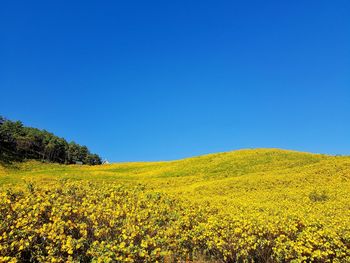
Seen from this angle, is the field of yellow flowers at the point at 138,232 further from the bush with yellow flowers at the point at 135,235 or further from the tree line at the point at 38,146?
the tree line at the point at 38,146

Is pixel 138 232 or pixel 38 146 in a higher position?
pixel 38 146

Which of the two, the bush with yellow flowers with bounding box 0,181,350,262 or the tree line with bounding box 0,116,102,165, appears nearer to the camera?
the bush with yellow flowers with bounding box 0,181,350,262

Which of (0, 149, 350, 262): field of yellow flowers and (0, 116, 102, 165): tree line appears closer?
(0, 149, 350, 262): field of yellow flowers

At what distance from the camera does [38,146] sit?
106 meters

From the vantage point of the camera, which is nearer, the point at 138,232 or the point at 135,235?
the point at 135,235

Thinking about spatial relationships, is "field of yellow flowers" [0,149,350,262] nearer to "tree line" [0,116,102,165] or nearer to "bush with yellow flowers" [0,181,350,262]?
"bush with yellow flowers" [0,181,350,262]

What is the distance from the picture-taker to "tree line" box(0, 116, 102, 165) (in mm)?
95438

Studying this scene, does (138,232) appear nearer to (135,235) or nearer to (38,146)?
(135,235)

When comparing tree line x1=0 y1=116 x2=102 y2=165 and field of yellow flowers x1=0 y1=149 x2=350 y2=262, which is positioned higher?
tree line x1=0 y1=116 x2=102 y2=165

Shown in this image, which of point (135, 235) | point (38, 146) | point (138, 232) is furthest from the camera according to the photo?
point (38, 146)

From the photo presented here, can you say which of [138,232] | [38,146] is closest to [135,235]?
[138,232]

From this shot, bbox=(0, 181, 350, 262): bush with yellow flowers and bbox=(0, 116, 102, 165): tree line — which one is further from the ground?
bbox=(0, 116, 102, 165): tree line

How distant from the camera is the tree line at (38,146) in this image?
95.4m

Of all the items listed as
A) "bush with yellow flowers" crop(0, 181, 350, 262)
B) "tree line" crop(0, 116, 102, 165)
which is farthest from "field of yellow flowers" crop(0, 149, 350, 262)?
"tree line" crop(0, 116, 102, 165)
